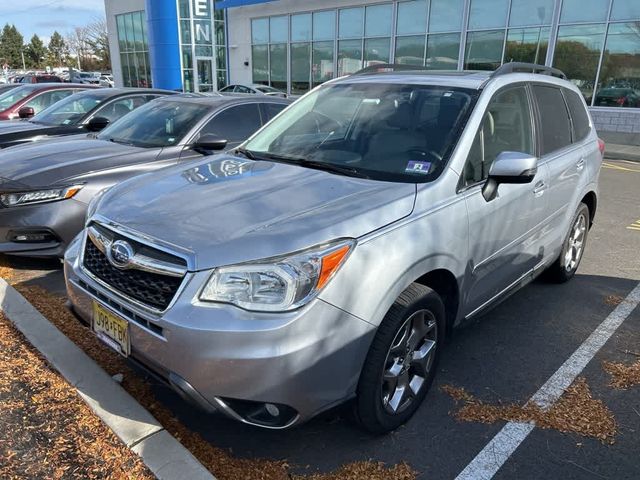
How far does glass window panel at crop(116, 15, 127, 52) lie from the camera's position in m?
32.3

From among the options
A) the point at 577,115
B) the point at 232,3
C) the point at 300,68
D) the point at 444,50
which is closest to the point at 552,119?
the point at 577,115

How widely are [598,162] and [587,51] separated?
13.7m

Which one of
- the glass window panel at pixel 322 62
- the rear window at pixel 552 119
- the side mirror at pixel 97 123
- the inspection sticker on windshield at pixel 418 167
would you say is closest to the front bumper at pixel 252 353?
the inspection sticker on windshield at pixel 418 167

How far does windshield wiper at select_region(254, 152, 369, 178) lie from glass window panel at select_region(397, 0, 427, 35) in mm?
18275

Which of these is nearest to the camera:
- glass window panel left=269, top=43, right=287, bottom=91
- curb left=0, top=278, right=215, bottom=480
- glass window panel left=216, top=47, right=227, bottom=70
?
curb left=0, top=278, right=215, bottom=480

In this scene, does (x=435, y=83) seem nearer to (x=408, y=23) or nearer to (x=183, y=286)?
(x=183, y=286)

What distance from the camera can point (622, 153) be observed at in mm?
14117

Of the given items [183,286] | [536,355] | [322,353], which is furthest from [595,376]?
[183,286]

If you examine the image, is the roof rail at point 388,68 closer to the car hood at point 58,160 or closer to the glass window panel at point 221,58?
the car hood at point 58,160

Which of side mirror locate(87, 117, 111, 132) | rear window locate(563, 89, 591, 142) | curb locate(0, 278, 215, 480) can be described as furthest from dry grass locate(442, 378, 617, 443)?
side mirror locate(87, 117, 111, 132)

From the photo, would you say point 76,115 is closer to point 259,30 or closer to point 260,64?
point 260,64

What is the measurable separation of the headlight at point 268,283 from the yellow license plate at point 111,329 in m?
0.53

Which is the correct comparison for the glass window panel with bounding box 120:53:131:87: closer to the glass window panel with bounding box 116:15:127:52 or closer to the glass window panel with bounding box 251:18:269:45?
the glass window panel with bounding box 116:15:127:52

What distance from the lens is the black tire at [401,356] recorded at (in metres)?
2.38
